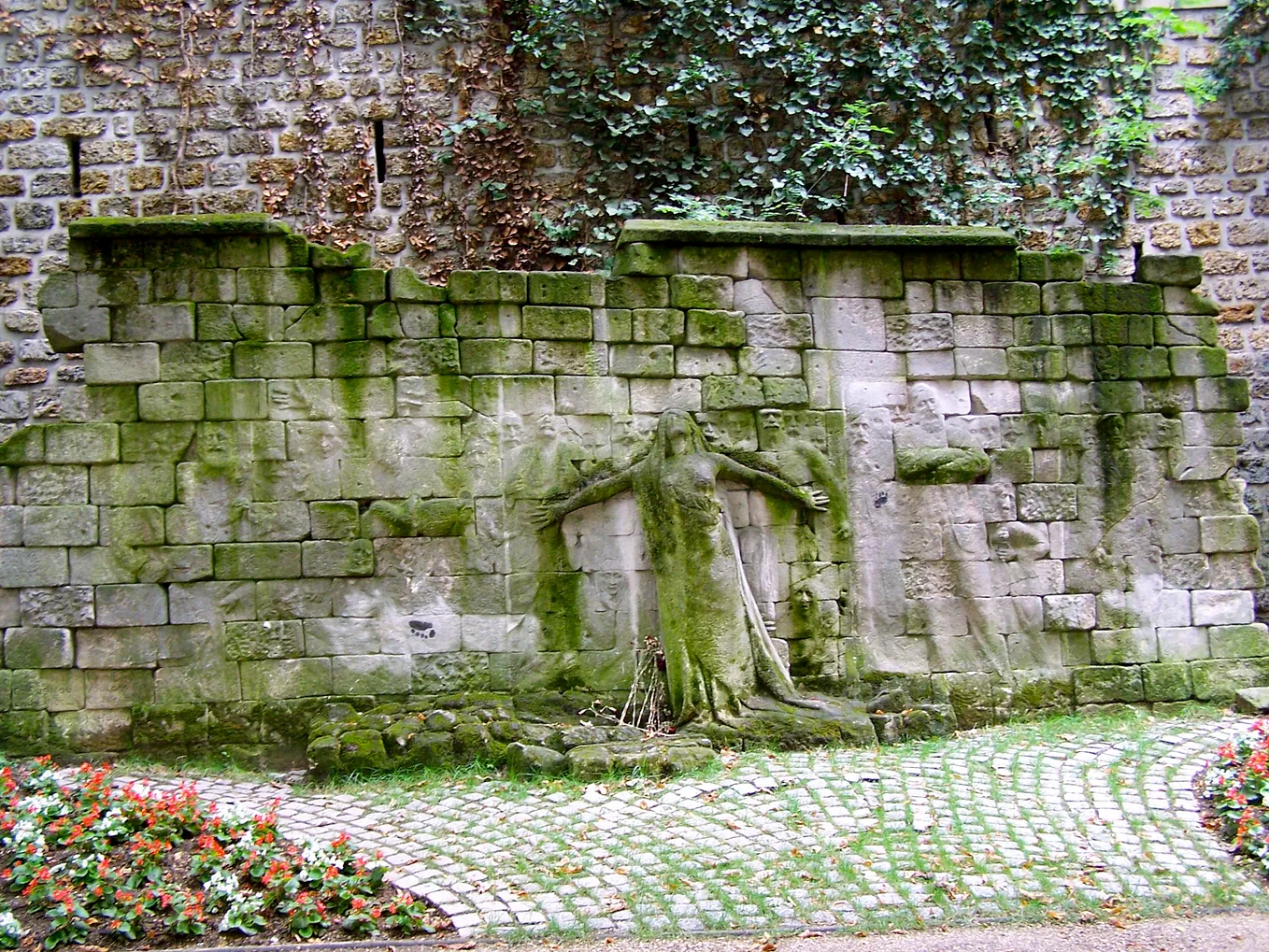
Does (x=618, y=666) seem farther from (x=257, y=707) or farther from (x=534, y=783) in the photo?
(x=257, y=707)

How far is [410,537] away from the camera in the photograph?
23.1 ft

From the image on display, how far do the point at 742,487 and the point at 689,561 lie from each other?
810 millimetres

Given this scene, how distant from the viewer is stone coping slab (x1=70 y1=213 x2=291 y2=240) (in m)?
6.80

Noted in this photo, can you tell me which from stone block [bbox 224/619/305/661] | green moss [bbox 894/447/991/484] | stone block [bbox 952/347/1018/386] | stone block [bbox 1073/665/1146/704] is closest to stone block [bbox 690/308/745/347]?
green moss [bbox 894/447/991/484]

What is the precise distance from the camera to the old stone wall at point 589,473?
682 centimetres

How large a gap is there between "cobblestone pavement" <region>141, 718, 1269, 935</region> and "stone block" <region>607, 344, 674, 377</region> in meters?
2.71

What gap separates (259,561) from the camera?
271 inches

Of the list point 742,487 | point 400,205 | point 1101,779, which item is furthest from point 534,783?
point 400,205

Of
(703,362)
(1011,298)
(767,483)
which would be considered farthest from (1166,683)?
(703,362)

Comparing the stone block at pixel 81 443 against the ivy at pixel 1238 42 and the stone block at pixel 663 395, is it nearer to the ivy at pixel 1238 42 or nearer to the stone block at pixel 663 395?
the stone block at pixel 663 395

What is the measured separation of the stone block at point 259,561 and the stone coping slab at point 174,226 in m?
2.06

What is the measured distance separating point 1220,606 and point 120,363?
788 centimetres

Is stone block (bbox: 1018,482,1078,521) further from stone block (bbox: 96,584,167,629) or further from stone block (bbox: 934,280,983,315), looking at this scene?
stone block (bbox: 96,584,167,629)

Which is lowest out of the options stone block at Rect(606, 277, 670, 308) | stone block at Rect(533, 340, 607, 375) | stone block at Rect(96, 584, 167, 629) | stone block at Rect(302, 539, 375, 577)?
stone block at Rect(96, 584, 167, 629)
